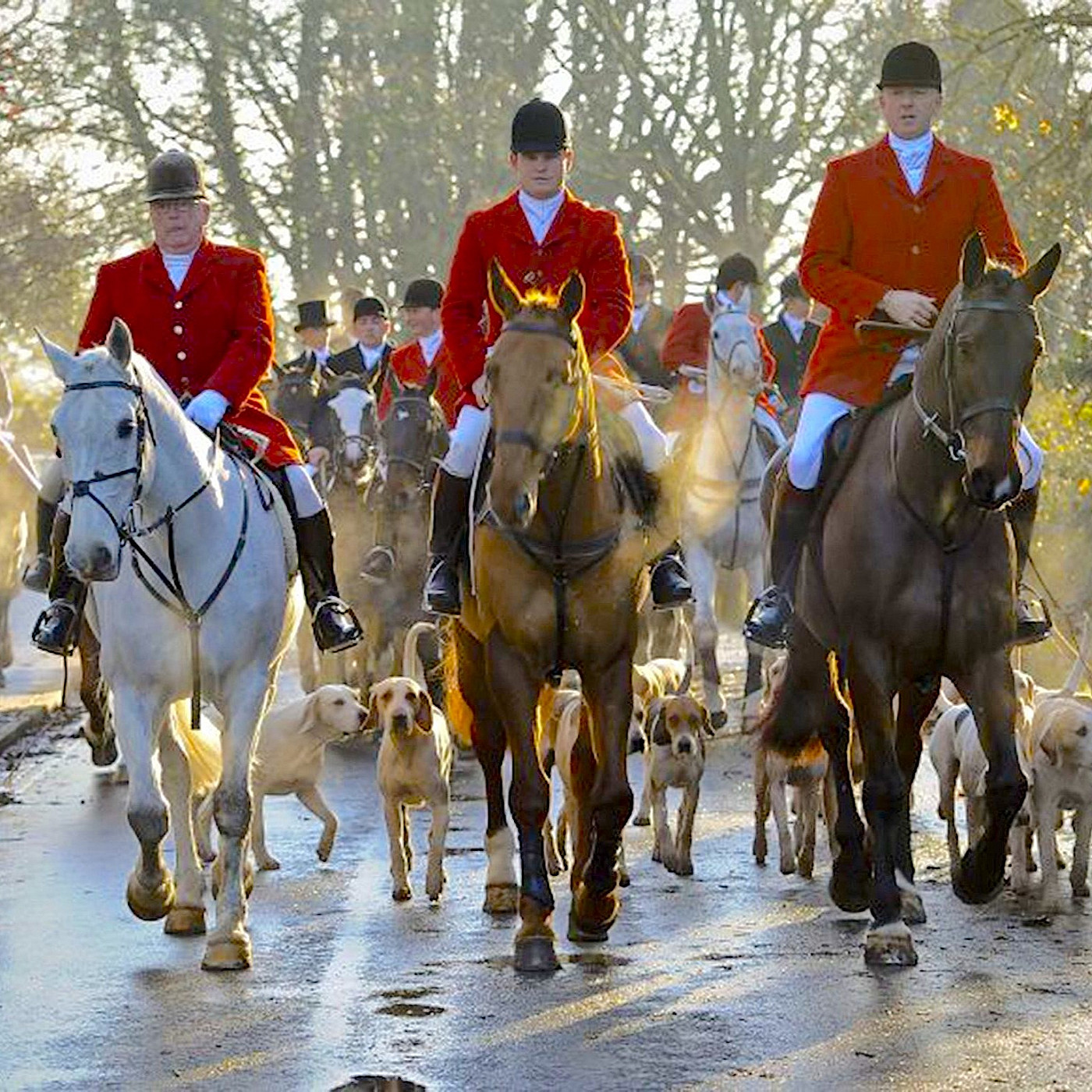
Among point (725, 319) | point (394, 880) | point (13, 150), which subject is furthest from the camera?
point (13, 150)

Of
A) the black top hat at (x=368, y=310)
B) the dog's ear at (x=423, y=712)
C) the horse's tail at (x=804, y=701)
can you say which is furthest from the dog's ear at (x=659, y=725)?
the black top hat at (x=368, y=310)

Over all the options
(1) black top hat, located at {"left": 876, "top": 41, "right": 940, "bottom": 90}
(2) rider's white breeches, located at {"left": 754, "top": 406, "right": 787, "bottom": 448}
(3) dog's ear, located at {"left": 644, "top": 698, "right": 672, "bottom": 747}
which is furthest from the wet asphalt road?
(2) rider's white breeches, located at {"left": 754, "top": 406, "right": 787, "bottom": 448}

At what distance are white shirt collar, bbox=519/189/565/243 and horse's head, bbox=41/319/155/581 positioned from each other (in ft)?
6.78

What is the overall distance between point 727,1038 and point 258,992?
5.56 feet

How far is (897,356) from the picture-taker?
35.2ft

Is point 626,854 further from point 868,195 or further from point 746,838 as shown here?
point 868,195

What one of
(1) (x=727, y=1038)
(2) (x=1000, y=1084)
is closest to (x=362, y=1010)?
(1) (x=727, y=1038)

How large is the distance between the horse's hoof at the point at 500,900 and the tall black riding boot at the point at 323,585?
3.49 ft

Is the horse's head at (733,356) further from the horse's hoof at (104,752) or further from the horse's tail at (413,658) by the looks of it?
the horse's hoof at (104,752)

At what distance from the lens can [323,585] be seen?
36.8ft

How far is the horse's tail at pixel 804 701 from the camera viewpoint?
36.7 ft

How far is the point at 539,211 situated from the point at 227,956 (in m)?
3.06

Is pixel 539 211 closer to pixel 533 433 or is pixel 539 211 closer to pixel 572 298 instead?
pixel 572 298

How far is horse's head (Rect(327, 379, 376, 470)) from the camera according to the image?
1966 centimetres
